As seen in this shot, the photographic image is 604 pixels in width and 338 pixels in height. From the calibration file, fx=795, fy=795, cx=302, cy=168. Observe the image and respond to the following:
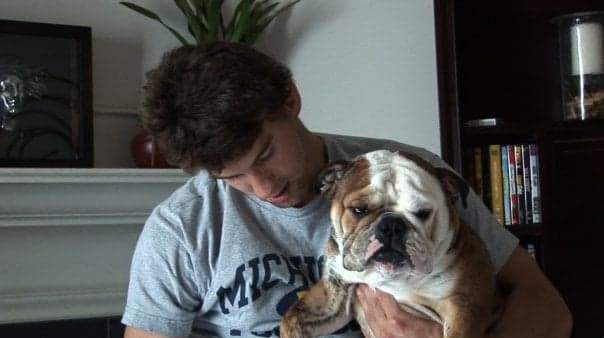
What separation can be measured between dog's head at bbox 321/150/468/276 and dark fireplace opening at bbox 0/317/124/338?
119 cm

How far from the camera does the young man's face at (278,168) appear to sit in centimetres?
A: 119

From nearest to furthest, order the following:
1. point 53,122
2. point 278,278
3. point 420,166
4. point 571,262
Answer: point 420,166 < point 278,278 < point 571,262 < point 53,122

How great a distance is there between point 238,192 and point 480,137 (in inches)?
31.3

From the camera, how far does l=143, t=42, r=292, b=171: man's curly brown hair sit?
1.13m

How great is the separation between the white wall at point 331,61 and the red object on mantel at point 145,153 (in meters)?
0.07

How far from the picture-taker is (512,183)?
1895 millimetres

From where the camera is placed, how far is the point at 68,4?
2.19 meters

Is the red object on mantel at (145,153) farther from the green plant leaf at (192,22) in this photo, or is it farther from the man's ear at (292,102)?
the man's ear at (292,102)

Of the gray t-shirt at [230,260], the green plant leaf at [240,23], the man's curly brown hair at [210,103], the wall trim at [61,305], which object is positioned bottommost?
the wall trim at [61,305]

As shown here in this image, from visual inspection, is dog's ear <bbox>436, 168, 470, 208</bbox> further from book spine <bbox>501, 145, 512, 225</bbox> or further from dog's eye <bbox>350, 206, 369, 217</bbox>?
book spine <bbox>501, 145, 512, 225</bbox>


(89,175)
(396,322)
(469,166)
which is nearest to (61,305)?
(89,175)

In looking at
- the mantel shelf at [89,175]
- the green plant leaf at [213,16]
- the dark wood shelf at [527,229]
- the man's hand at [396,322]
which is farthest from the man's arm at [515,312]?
the green plant leaf at [213,16]

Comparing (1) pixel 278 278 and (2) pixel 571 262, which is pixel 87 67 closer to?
(1) pixel 278 278

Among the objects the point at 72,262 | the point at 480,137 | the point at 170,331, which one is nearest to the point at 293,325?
the point at 170,331
